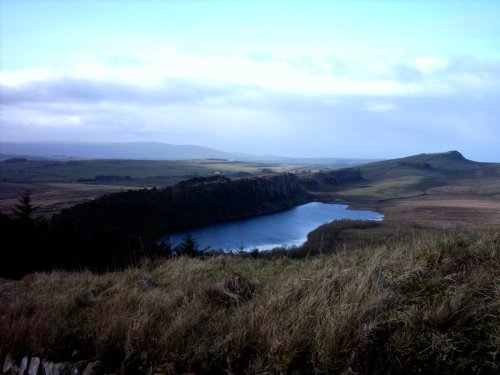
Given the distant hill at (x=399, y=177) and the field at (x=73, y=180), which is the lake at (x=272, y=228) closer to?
the distant hill at (x=399, y=177)

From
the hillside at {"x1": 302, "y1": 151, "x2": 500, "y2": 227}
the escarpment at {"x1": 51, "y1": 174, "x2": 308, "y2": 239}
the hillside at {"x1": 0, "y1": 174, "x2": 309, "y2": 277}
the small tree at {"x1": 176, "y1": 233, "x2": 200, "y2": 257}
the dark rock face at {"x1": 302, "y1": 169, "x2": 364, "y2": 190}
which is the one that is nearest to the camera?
the hillside at {"x1": 0, "y1": 174, "x2": 309, "y2": 277}

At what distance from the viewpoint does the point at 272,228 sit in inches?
2175

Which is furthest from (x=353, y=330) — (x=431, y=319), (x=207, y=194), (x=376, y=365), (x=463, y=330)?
(x=207, y=194)

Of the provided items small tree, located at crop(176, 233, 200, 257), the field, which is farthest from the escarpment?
small tree, located at crop(176, 233, 200, 257)

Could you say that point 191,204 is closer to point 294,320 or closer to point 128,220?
point 128,220

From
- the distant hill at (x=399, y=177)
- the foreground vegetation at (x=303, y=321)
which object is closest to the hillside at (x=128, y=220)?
the foreground vegetation at (x=303, y=321)

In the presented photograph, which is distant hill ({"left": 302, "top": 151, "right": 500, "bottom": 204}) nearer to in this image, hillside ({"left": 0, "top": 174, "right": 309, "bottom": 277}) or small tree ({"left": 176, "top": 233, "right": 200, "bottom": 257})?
hillside ({"left": 0, "top": 174, "right": 309, "bottom": 277})

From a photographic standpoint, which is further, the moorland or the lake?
the lake

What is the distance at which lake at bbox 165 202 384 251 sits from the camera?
43.0 meters

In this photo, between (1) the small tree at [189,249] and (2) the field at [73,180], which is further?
(2) the field at [73,180]

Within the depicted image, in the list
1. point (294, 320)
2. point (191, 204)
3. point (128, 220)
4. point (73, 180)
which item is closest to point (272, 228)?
point (191, 204)

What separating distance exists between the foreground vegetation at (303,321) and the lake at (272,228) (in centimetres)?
3199

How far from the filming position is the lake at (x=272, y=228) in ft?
141

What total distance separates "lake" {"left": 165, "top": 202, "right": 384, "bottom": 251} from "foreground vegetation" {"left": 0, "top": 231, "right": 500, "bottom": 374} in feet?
105
